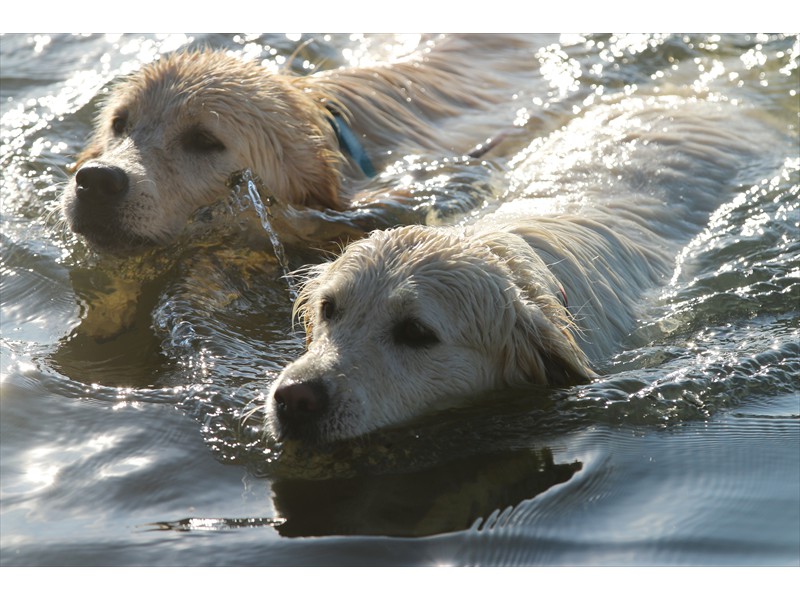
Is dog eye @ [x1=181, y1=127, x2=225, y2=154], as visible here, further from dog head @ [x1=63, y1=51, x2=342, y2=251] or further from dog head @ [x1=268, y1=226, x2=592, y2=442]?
dog head @ [x1=268, y1=226, x2=592, y2=442]

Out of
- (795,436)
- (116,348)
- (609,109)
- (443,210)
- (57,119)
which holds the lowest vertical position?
(795,436)

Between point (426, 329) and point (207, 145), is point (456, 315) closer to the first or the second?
point (426, 329)

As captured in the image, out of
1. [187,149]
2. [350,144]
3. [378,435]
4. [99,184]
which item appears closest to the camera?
[378,435]

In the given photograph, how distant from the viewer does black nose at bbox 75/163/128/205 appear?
24.5 ft

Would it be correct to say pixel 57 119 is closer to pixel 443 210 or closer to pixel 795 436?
pixel 443 210

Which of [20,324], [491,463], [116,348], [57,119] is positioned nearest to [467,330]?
[491,463]

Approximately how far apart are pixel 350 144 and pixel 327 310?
3531mm

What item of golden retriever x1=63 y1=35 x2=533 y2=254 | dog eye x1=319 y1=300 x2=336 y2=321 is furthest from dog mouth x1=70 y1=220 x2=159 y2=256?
dog eye x1=319 y1=300 x2=336 y2=321

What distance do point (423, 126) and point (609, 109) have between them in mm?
1764

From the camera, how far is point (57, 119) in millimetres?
10953

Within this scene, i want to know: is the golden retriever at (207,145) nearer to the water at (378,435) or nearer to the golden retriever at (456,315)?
the water at (378,435)

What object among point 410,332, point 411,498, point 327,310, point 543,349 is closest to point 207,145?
point 327,310

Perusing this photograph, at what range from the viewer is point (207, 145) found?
8102 millimetres

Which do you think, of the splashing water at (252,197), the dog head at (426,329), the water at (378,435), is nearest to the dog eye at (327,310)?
the dog head at (426,329)
